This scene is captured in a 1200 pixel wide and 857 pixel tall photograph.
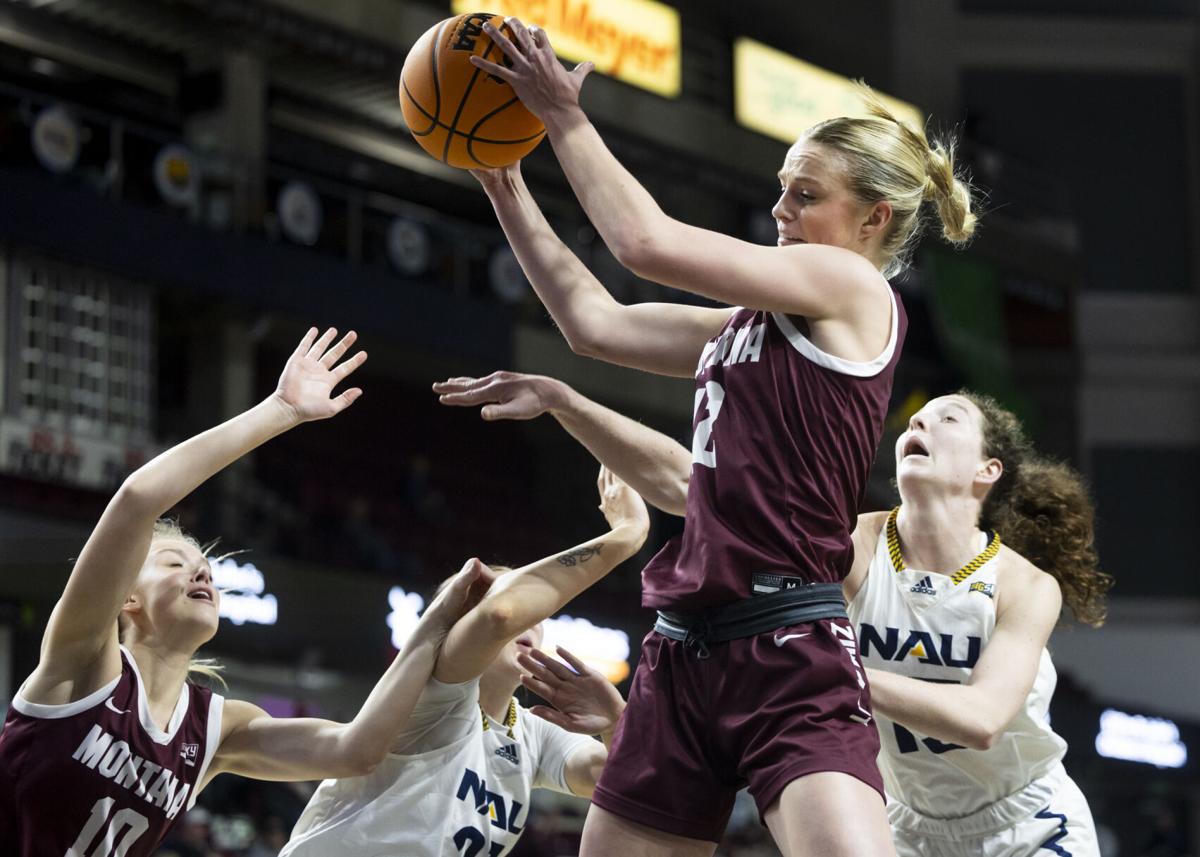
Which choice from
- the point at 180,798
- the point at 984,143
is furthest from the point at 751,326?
the point at 984,143

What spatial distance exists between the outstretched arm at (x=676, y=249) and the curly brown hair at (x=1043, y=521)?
1.69 meters

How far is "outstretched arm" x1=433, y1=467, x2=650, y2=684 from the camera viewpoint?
4.07 metres

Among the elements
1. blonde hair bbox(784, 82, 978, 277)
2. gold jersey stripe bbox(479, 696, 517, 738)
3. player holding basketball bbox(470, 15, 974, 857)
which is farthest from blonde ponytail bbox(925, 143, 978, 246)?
gold jersey stripe bbox(479, 696, 517, 738)

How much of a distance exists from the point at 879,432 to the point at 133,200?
1484cm

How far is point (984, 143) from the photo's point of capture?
86.3ft

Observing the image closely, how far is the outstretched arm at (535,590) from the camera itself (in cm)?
407

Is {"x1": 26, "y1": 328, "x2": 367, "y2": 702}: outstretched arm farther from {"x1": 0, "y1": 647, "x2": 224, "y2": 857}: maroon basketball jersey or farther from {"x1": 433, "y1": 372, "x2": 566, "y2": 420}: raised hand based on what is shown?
{"x1": 433, "y1": 372, "x2": 566, "y2": 420}: raised hand

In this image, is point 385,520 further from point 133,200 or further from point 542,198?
point 542,198

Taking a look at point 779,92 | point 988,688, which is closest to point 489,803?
point 988,688

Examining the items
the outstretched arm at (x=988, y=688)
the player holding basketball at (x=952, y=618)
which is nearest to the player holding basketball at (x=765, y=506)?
the outstretched arm at (x=988, y=688)

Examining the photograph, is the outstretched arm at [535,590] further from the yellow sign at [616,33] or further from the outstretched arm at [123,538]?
the yellow sign at [616,33]

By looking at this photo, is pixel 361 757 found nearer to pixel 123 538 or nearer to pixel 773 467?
pixel 123 538

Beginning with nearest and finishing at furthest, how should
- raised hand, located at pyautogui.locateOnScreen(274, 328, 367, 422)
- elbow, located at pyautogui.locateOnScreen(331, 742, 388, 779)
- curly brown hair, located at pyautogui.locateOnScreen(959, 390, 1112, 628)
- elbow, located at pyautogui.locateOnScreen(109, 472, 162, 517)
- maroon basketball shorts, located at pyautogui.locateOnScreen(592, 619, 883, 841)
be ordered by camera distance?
maroon basketball shorts, located at pyautogui.locateOnScreen(592, 619, 883, 841) < elbow, located at pyautogui.locateOnScreen(109, 472, 162, 517) < raised hand, located at pyautogui.locateOnScreen(274, 328, 367, 422) < elbow, located at pyautogui.locateOnScreen(331, 742, 388, 779) < curly brown hair, located at pyautogui.locateOnScreen(959, 390, 1112, 628)

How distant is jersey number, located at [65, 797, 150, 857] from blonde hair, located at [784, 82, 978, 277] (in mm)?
2149
